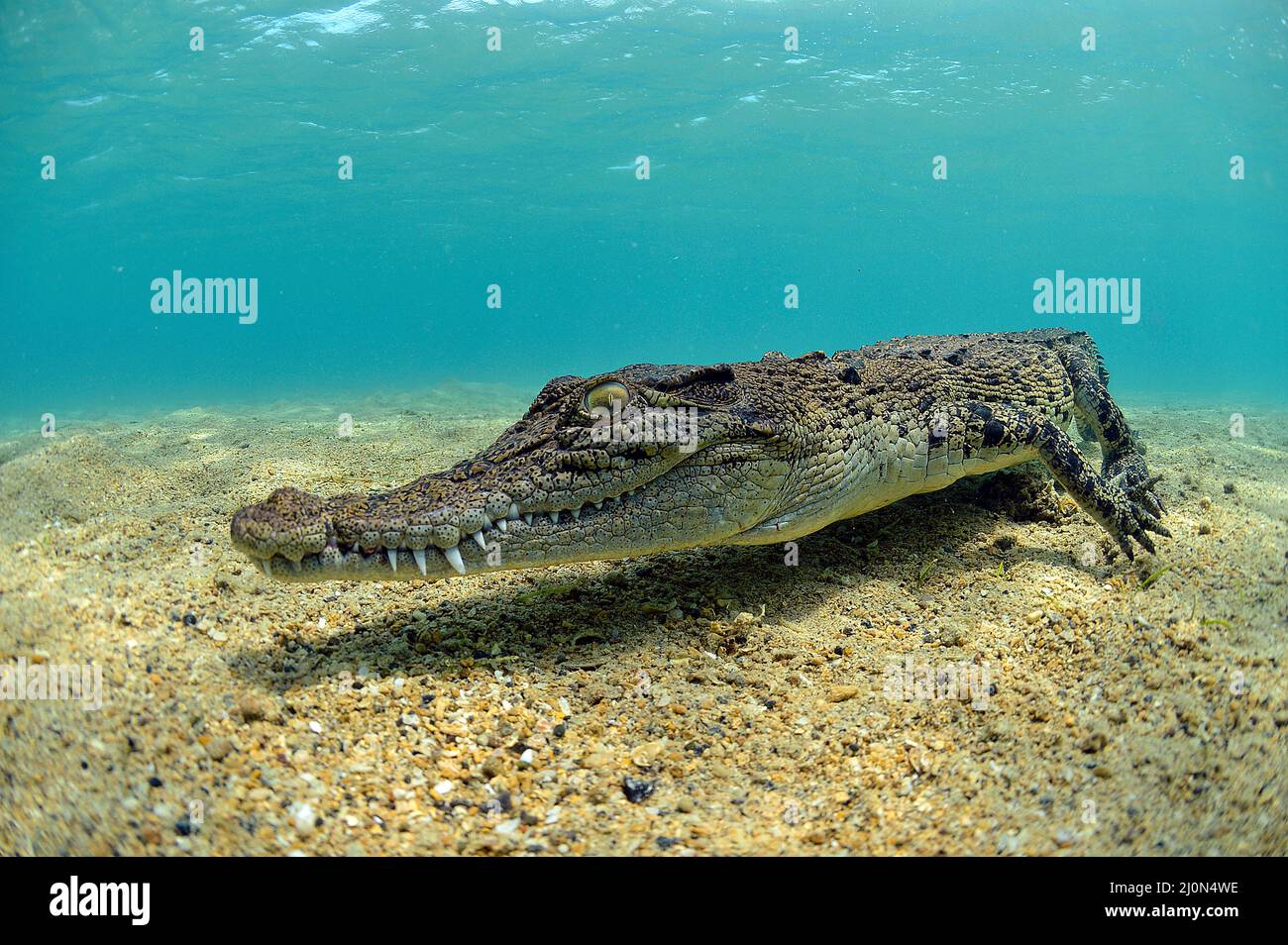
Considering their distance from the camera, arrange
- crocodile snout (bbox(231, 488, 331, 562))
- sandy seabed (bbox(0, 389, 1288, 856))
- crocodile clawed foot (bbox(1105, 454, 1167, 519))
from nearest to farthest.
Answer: sandy seabed (bbox(0, 389, 1288, 856)), crocodile snout (bbox(231, 488, 331, 562)), crocodile clawed foot (bbox(1105, 454, 1167, 519))

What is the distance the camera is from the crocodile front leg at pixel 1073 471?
4.04 metres

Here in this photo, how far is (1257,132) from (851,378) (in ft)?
162

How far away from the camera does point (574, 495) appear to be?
3090 mm

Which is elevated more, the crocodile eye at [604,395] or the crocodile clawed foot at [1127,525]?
the crocodile eye at [604,395]

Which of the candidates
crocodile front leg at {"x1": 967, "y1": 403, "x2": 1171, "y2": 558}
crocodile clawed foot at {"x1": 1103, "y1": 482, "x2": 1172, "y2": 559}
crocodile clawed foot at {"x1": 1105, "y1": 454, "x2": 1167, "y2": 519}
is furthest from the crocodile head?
crocodile clawed foot at {"x1": 1105, "y1": 454, "x2": 1167, "y2": 519}

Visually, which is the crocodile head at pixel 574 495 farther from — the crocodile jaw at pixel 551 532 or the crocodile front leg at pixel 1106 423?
the crocodile front leg at pixel 1106 423

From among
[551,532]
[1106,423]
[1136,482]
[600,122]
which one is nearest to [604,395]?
[551,532]

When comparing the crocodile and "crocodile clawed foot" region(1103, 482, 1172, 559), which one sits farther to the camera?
"crocodile clawed foot" region(1103, 482, 1172, 559)

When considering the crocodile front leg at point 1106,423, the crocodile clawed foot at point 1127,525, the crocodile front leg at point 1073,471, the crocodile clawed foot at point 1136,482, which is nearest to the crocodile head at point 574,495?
the crocodile front leg at point 1073,471

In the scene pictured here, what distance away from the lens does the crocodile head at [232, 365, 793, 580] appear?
2666 mm

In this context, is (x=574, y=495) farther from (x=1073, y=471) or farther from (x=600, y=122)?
(x=600, y=122)

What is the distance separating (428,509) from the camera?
110 inches

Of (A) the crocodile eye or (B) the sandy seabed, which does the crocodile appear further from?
(B) the sandy seabed

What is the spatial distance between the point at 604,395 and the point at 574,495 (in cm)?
55
